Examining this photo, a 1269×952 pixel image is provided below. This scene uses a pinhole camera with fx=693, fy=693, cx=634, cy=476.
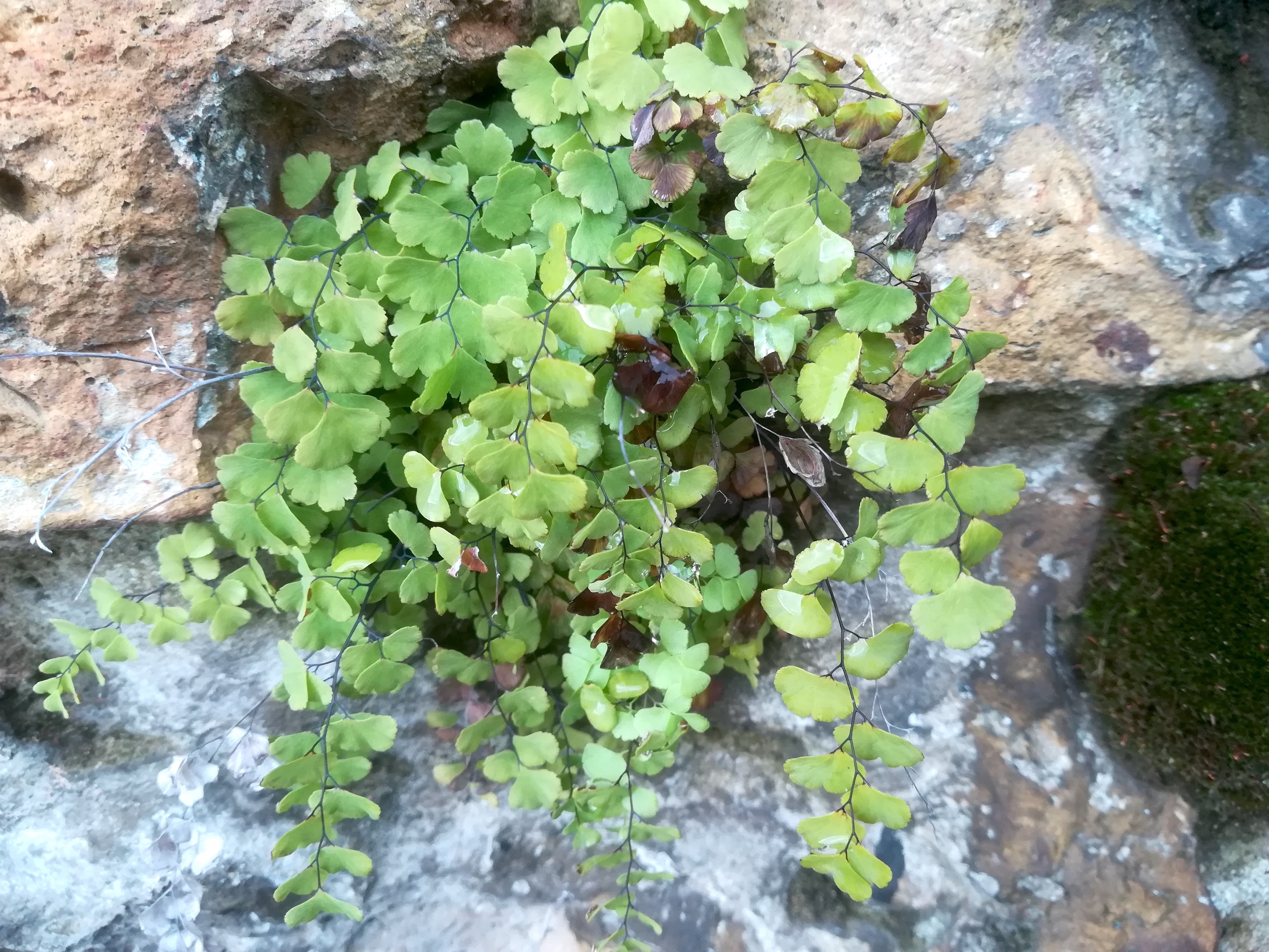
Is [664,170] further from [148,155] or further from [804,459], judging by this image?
[148,155]

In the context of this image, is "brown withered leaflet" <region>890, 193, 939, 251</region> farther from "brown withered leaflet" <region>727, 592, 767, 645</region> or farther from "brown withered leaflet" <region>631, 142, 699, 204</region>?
"brown withered leaflet" <region>727, 592, 767, 645</region>

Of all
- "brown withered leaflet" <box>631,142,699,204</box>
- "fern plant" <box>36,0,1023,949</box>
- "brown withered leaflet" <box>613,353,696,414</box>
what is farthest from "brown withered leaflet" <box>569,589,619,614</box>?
"brown withered leaflet" <box>631,142,699,204</box>

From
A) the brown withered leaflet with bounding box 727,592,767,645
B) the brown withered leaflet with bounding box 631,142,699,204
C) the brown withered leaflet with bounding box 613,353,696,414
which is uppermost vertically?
the brown withered leaflet with bounding box 631,142,699,204

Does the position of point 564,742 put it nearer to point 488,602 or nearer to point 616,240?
point 488,602

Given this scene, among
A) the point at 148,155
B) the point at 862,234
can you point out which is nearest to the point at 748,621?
the point at 862,234

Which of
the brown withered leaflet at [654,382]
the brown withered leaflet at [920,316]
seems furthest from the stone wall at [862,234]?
the brown withered leaflet at [654,382]

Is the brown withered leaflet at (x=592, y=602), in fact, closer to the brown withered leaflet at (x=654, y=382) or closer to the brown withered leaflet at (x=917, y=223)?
the brown withered leaflet at (x=654, y=382)
